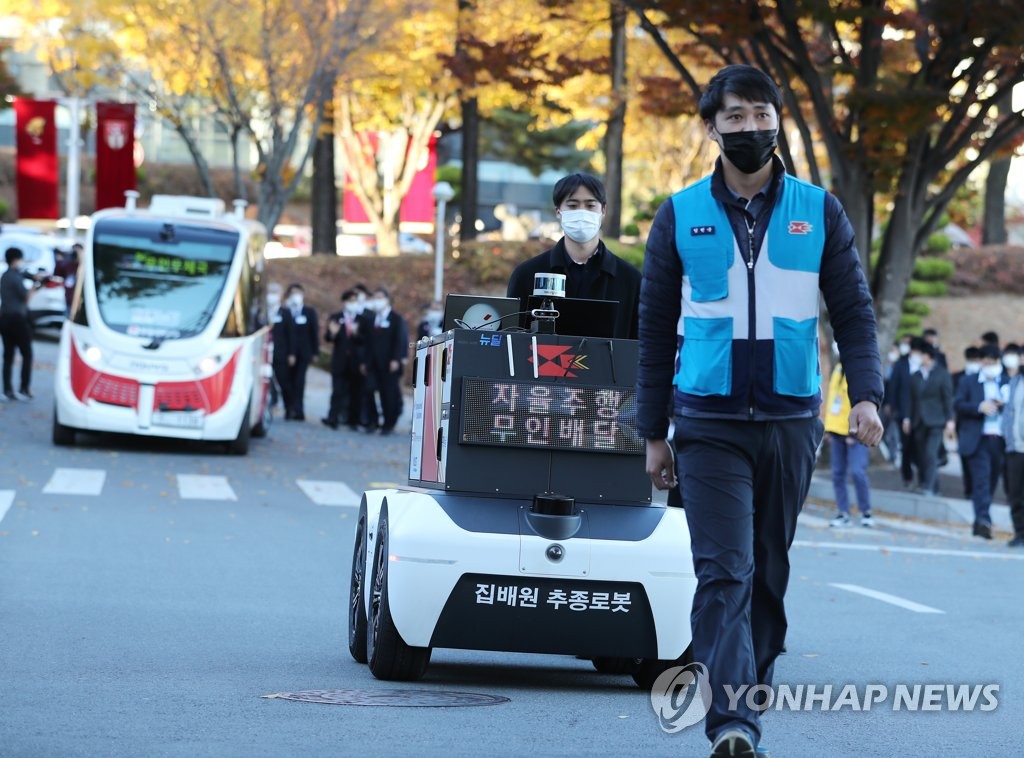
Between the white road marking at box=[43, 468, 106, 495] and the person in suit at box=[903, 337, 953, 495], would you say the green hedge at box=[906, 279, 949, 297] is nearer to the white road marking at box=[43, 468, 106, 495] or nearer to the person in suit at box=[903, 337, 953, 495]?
the person in suit at box=[903, 337, 953, 495]

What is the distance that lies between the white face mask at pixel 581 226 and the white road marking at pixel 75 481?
9.86 metres

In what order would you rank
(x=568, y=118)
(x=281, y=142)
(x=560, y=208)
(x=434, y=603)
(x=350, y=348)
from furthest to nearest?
(x=568, y=118) → (x=281, y=142) → (x=350, y=348) → (x=560, y=208) → (x=434, y=603)

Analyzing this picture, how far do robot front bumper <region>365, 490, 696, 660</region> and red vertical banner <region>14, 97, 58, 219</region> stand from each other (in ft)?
136

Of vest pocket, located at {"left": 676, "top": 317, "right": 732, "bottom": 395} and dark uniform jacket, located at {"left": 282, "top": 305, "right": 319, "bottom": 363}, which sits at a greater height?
vest pocket, located at {"left": 676, "top": 317, "right": 732, "bottom": 395}

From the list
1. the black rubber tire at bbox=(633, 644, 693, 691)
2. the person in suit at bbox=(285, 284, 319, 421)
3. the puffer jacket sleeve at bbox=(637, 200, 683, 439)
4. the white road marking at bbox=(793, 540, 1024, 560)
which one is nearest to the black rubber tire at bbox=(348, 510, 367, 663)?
the black rubber tire at bbox=(633, 644, 693, 691)

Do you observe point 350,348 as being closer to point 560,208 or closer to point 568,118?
point 560,208

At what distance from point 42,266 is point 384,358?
479 inches

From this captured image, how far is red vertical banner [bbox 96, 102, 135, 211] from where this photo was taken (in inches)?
1631

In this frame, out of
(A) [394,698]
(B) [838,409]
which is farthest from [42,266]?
(A) [394,698]

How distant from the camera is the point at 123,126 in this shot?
41625 millimetres

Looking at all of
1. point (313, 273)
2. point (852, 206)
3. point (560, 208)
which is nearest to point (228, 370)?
point (852, 206)

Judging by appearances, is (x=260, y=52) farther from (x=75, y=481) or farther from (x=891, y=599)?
(x=891, y=599)

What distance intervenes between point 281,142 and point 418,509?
28.4 meters

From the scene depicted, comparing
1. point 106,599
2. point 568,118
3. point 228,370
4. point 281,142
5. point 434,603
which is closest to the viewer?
point 434,603
